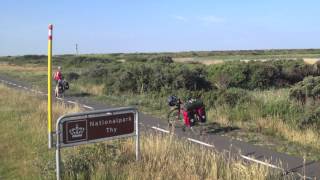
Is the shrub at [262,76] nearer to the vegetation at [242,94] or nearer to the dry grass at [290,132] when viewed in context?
the vegetation at [242,94]

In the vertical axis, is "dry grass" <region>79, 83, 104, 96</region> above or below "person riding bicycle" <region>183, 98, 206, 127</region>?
below

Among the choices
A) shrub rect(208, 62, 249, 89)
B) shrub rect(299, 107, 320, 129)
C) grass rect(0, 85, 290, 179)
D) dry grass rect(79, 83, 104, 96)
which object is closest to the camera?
grass rect(0, 85, 290, 179)

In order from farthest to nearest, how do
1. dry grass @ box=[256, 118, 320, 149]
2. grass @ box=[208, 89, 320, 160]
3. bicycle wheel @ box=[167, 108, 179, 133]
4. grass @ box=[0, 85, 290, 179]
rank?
bicycle wheel @ box=[167, 108, 179, 133], dry grass @ box=[256, 118, 320, 149], grass @ box=[208, 89, 320, 160], grass @ box=[0, 85, 290, 179]

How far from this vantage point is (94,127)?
775 cm

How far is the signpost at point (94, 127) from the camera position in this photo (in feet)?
24.3

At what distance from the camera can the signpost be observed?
24.3ft

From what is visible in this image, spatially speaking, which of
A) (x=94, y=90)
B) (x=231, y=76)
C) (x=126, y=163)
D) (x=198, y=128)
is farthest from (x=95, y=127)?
(x=231, y=76)

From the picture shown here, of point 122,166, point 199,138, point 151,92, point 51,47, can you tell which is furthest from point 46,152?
point 151,92

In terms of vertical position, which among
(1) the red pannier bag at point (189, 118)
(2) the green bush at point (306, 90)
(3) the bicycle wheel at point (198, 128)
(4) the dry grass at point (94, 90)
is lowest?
(4) the dry grass at point (94, 90)

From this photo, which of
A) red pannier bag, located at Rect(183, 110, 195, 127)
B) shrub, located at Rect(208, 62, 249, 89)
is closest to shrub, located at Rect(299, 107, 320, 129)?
red pannier bag, located at Rect(183, 110, 195, 127)

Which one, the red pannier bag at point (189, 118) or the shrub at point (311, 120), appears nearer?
the shrub at point (311, 120)

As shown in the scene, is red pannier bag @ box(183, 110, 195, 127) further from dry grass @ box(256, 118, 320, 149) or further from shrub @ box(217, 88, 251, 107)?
shrub @ box(217, 88, 251, 107)

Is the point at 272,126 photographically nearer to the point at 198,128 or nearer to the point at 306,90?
the point at 198,128

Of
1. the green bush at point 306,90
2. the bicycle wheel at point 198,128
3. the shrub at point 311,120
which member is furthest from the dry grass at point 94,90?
the shrub at point 311,120
